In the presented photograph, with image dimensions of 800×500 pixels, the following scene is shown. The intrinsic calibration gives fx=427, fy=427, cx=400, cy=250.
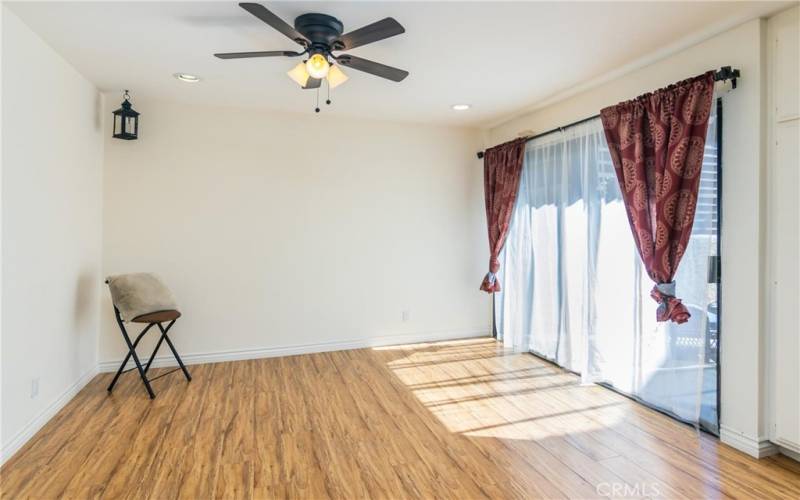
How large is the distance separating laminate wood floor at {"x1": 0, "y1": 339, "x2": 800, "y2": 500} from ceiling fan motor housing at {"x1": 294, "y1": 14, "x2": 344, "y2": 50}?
7.74 ft

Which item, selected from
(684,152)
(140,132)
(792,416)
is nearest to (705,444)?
(792,416)

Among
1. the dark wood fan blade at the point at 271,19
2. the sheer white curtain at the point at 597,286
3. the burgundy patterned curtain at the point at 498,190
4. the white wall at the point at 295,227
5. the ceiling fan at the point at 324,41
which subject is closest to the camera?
the dark wood fan blade at the point at 271,19

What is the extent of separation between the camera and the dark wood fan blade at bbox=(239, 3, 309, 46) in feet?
6.35

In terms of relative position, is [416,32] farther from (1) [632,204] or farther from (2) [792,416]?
(2) [792,416]

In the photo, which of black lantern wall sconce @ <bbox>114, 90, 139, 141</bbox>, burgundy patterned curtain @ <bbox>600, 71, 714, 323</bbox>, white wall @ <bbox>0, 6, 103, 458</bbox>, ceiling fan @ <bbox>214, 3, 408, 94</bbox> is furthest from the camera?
black lantern wall sconce @ <bbox>114, 90, 139, 141</bbox>

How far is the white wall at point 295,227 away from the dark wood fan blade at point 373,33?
2216mm

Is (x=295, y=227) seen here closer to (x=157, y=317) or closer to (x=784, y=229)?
(x=157, y=317)

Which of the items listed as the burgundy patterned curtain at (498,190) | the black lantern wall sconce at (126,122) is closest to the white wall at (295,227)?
the black lantern wall sconce at (126,122)

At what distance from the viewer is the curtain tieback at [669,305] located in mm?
2633

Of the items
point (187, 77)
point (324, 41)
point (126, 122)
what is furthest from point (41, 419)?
point (324, 41)

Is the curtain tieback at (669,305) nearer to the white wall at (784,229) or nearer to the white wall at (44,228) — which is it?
the white wall at (784,229)

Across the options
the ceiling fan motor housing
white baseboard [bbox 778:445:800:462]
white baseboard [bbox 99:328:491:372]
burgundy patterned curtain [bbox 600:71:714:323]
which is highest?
the ceiling fan motor housing

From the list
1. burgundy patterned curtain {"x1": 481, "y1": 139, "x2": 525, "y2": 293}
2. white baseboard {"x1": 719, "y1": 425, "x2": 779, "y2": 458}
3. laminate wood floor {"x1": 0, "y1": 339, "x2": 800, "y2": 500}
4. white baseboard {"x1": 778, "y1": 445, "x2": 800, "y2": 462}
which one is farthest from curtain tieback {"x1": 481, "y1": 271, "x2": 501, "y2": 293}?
white baseboard {"x1": 778, "y1": 445, "x2": 800, "y2": 462}

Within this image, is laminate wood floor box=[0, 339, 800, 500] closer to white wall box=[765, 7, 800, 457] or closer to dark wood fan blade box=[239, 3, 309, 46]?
white wall box=[765, 7, 800, 457]
